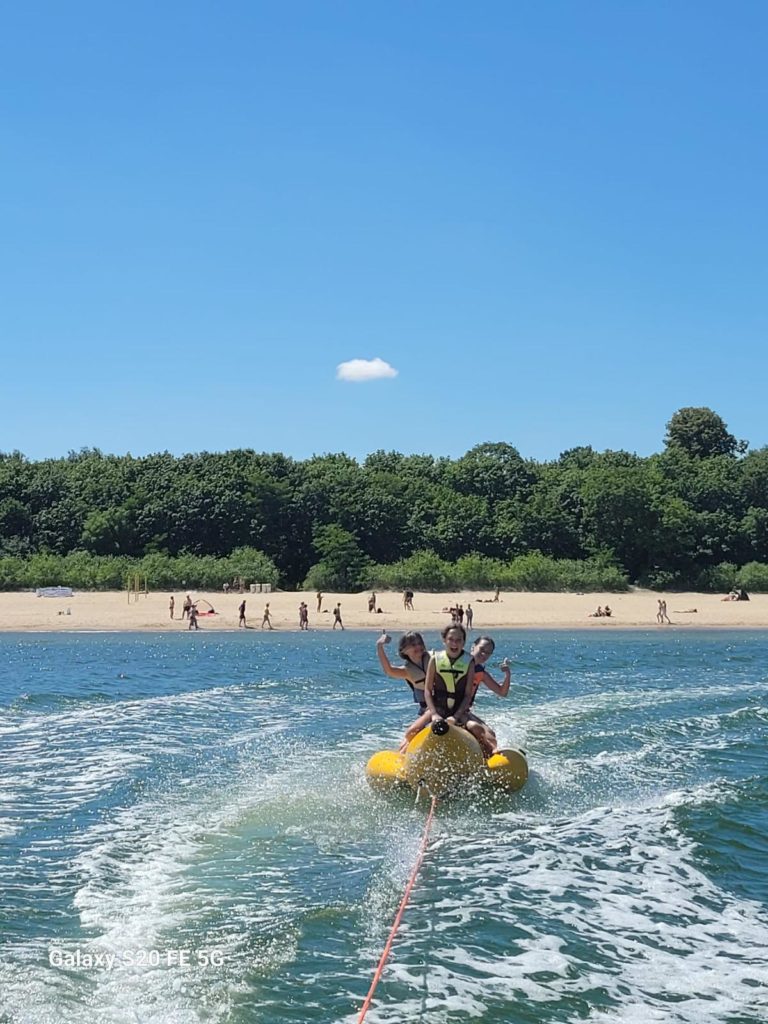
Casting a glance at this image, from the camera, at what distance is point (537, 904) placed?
701cm

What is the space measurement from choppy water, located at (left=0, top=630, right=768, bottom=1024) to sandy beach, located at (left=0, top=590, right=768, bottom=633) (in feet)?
75.6

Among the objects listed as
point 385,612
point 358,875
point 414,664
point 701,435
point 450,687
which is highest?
point 701,435

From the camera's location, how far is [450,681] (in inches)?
389

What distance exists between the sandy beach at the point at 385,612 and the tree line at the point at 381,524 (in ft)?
7.95

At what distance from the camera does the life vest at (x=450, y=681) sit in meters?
9.87

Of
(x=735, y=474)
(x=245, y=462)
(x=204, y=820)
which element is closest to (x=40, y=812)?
(x=204, y=820)

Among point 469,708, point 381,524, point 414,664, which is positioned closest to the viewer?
point 469,708

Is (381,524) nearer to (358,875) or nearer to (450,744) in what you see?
(450,744)

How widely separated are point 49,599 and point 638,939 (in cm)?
4131

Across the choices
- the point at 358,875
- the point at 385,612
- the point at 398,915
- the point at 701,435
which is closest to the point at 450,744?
the point at 358,875

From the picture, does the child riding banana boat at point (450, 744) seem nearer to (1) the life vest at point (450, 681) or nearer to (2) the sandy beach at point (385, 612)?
(1) the life vest at point (450, 681)

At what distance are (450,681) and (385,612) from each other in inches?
1273

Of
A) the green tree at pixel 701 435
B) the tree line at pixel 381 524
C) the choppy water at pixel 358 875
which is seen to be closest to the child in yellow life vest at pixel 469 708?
the choppy water at pixel 358 875

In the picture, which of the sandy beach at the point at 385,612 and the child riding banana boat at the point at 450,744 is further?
the sandy beach at the point at 385,612
